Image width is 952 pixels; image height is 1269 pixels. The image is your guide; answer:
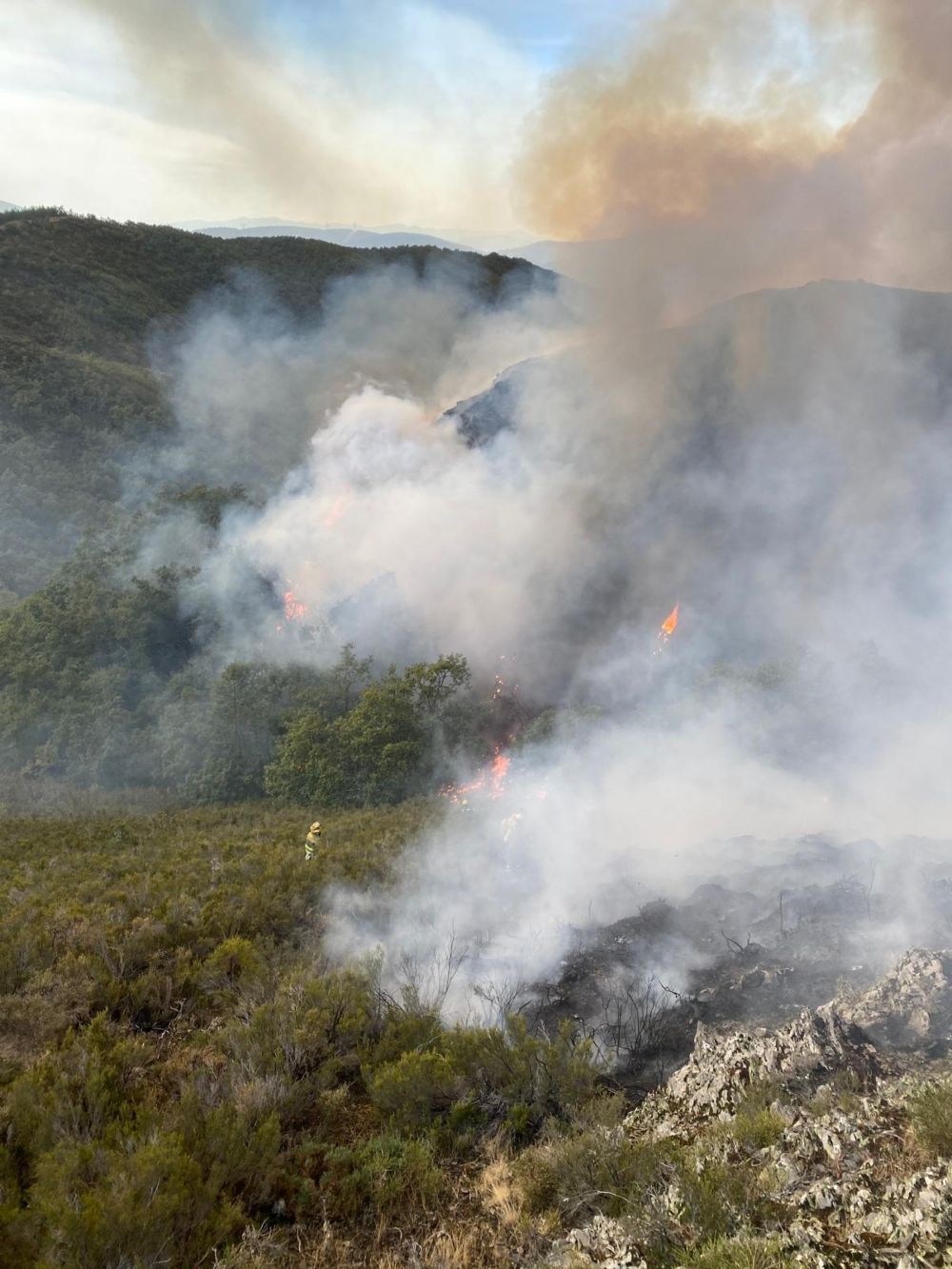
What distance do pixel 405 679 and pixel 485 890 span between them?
11.6 m

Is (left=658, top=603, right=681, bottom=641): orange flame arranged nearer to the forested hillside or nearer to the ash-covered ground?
the ash-covered ground

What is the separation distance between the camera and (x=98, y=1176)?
442 cm

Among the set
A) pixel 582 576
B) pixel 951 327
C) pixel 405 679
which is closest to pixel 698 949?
pixel 405 679

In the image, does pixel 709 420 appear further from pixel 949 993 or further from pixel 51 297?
pixel 51 297

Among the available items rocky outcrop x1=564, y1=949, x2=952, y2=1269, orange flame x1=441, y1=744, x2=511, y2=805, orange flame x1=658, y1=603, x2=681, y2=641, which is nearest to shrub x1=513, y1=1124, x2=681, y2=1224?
rocky outcrop x1=564, y1=949, x2=952, y2=1269

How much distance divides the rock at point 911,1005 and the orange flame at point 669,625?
21036mm

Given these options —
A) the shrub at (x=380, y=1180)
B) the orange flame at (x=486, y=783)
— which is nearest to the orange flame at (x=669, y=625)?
the orange flame at (x=486, y=783)

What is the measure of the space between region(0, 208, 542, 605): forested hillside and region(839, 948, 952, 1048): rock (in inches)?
1392

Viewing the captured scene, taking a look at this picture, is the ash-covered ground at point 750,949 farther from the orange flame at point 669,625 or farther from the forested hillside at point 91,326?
the forested hillside at point 91,326

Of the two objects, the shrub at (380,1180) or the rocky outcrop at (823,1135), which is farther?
the shrub at (380,1180)

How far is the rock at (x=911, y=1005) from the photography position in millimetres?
6449

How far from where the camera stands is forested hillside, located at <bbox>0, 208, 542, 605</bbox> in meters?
39.3

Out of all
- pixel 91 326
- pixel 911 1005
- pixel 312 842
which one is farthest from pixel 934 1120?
pixel 91 326

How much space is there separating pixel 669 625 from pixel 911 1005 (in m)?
22.9
